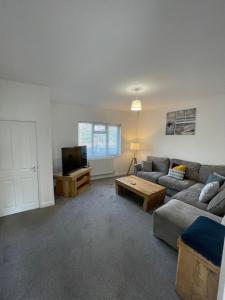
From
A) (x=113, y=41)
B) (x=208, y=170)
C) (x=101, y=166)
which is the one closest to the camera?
(x=113, y=41)

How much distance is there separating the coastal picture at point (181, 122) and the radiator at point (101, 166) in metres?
2.22

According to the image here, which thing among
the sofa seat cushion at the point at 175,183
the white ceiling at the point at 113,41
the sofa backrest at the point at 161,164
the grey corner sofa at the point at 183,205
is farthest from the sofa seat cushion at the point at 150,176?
the white ceiling at the point at 113,41

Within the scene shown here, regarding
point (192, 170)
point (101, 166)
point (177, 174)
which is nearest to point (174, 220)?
point (177, 174)

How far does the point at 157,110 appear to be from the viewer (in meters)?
4.90

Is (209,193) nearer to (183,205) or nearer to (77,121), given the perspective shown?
(183,205)

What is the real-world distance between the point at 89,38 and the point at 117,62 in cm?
54

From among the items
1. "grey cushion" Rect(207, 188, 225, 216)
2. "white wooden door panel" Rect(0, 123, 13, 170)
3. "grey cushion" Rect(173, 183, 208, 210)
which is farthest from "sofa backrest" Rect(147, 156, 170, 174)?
"white wooden door panel" Rect(0, 123, 13, 170)

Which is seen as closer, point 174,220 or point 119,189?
point 174,220

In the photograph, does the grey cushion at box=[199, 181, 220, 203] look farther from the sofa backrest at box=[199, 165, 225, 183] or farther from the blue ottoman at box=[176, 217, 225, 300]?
the blue ottoman at box=[176, 217, 225, 300]

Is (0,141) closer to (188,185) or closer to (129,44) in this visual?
(129,44)

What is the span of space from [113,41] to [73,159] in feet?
9.59

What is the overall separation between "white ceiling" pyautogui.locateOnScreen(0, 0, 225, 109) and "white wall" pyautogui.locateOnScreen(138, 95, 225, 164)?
3.60 ft

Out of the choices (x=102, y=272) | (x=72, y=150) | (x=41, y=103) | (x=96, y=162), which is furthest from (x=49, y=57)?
(x=96, y=162)

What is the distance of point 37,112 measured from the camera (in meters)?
2.77
